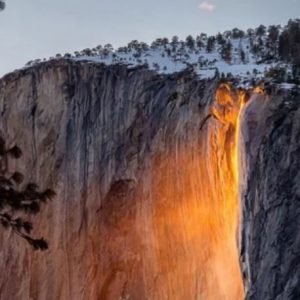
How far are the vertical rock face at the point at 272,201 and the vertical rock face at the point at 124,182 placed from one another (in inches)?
135

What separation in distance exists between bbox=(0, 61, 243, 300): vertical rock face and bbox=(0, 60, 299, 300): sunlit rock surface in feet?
0.14

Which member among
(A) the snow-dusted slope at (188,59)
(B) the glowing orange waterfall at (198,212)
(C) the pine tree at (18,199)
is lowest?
(B) the glowing orange waterfall at (198,212)

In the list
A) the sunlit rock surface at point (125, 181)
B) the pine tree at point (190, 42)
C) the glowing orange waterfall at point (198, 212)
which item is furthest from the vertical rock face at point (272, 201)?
the pine tree at point (190, 42)

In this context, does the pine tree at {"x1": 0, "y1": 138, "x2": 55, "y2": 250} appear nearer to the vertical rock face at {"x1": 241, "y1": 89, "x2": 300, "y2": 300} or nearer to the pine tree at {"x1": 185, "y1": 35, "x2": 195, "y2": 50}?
the vertical rock face at {"x1": 241, "y1": 89, "x2": 300, "y2": 300}

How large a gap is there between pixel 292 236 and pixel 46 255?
16036mm

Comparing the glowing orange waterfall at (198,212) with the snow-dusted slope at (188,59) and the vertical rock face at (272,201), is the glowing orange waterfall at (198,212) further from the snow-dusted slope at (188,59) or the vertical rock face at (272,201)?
the snow-dusted slope at (188,59)

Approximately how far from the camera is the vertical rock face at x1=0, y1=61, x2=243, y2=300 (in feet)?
70.7

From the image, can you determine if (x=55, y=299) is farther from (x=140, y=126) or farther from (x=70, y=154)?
(x=140, y=126)

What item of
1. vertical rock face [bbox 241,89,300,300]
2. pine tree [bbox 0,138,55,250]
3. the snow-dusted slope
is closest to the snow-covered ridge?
the snow-dusted slope

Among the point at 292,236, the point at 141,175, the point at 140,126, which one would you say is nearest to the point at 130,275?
the point at 141,175

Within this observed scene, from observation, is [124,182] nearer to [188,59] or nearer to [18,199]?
[188,59]

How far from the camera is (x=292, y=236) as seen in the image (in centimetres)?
1319

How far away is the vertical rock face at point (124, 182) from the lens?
2155cm

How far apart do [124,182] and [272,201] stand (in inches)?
479
